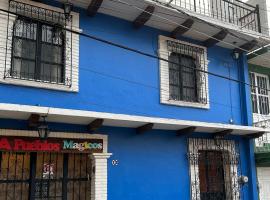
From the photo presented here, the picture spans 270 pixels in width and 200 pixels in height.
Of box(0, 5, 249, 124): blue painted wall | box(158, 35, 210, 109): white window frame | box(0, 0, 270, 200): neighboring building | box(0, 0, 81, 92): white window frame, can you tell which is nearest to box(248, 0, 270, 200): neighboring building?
box(0, 0, 270, 200): neighboring building

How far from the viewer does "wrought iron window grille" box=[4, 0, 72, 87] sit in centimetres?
859

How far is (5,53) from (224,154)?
6987 millimetres

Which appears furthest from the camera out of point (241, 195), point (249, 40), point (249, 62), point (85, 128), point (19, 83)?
point (249, 62)

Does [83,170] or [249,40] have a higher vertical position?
[249,40]

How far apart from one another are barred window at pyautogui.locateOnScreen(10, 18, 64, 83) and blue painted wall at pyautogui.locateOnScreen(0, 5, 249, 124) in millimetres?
506

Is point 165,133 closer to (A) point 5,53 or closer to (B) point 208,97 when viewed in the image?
(B) point 208,97

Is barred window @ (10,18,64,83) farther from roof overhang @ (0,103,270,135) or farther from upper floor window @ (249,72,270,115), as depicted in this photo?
upper floor window @ (249,72,270,115)

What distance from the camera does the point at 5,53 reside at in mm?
8328

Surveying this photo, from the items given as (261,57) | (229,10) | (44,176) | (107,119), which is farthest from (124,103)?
(261,57)

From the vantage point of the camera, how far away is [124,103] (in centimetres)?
964

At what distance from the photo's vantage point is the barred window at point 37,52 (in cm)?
869

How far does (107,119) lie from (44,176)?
6.49 ft

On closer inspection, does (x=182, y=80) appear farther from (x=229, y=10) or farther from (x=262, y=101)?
(x=262, y=101)

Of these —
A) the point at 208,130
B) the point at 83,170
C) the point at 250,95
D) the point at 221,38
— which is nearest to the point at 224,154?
the point at 208,130
